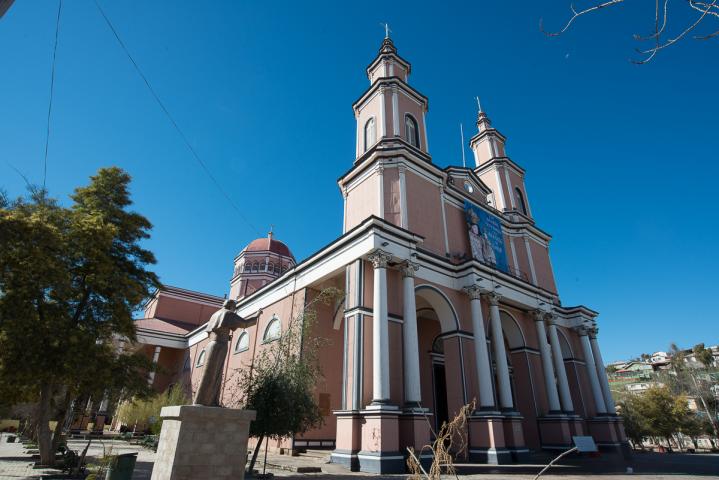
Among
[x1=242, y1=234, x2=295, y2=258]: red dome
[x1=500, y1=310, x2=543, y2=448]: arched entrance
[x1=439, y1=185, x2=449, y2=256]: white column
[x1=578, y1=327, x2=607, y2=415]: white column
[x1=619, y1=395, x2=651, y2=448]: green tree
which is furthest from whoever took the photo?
[x1=242, y1=234, x2=295, y2=258]: red dome

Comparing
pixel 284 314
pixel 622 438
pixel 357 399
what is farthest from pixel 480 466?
pixel 622 438

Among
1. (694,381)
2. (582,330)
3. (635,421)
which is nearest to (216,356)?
(582,330)

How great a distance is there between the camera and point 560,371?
751 inches

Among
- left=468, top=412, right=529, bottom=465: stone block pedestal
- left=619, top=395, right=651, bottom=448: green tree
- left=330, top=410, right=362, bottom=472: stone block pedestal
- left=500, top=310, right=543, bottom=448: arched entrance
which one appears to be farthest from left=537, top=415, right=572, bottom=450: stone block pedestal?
left=619, top=395, right=651, bottom=448: green tree

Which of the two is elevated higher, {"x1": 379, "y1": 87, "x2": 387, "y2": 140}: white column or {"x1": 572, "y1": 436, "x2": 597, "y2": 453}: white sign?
{"x1": 379, "y1": 87, "x2": 387, "y2": 140}: white column

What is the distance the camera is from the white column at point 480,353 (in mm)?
14527

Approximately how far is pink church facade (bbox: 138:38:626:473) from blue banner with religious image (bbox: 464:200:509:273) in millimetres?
90

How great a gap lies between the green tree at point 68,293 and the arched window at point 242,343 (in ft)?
27.8

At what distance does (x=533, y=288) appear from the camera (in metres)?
19.9

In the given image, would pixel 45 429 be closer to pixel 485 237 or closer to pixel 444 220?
pixel 444 220

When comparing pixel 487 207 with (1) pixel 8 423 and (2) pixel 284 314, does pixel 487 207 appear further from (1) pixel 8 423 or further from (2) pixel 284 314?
(1) pixel 8 423

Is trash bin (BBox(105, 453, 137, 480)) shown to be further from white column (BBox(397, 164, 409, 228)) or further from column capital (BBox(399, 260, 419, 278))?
white column (BBox(397, 164, 409, 228))

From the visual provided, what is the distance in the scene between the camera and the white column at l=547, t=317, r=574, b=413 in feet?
61.1

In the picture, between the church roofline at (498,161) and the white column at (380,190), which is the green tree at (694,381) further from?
the white column at (380,190)
